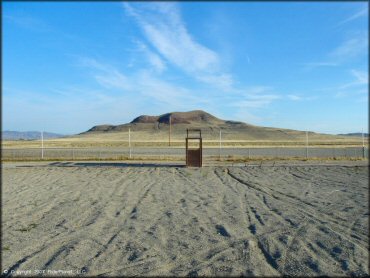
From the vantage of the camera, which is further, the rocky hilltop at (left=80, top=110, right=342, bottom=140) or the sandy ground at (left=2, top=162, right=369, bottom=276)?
the rocky hilltop at (left=80, top=110, right=342, bottom=140)

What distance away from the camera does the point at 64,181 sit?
1642 centimetres

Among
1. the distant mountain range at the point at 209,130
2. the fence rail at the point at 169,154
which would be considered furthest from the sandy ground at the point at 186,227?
the distant mountain range at the point at 209,130

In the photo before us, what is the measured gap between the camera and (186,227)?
8383 millimetres

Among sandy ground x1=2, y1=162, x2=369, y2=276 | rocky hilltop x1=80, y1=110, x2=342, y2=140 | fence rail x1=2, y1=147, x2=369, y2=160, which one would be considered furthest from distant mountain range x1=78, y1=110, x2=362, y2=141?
sandy ground x1=2, y1=162, x2=369, y2=276

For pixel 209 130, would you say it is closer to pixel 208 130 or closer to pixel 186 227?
pixel 208 130

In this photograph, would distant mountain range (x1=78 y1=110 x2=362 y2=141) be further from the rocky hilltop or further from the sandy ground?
the sandy ground

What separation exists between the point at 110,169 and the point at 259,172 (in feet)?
26.0

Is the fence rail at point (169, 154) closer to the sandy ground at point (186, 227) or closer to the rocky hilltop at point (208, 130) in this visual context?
the sandy ground at point (186, 227)

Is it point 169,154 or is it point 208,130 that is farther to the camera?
point 208,130

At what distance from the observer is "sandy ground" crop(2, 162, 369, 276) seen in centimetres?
604

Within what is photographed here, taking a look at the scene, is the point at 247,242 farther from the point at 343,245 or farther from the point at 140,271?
the point at 140,271

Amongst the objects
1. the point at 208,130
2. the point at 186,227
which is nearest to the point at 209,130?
the point at 208,130

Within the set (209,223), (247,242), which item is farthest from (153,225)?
(247,242)

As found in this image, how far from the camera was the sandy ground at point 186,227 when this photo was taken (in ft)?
19.8
